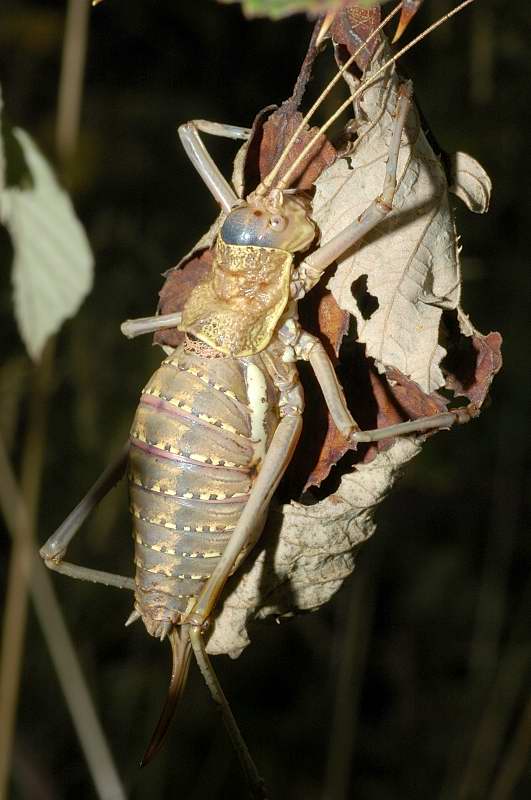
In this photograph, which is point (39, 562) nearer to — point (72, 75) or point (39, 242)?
point (72, 75)

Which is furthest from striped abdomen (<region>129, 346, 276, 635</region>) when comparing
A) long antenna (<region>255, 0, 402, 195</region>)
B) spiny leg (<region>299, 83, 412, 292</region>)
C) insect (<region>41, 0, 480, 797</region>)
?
long antenna (<region>255, 0, 402, 195</region>)

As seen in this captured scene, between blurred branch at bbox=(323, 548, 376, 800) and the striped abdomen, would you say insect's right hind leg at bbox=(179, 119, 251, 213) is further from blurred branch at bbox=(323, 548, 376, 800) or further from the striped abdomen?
blurred branch at bbox=(323, 548, 376, 800)

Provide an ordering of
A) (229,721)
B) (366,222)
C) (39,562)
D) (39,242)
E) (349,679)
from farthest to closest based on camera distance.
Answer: (349,679), (39,562), (229,721), (366,222), (39,242)

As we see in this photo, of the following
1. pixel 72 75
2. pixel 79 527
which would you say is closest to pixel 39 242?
pixel 79 527

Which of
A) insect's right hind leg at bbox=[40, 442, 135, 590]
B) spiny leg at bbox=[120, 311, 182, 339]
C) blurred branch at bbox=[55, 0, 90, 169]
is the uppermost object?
blurred branch at bbox=[55, 0, 90, 169]

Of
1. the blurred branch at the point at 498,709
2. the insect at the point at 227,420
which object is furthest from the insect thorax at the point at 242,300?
the blurred branch at the point at 498,709

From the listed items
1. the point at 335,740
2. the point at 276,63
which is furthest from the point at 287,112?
the point at 335,740

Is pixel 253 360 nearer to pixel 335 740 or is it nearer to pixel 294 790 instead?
pixel 335 740
